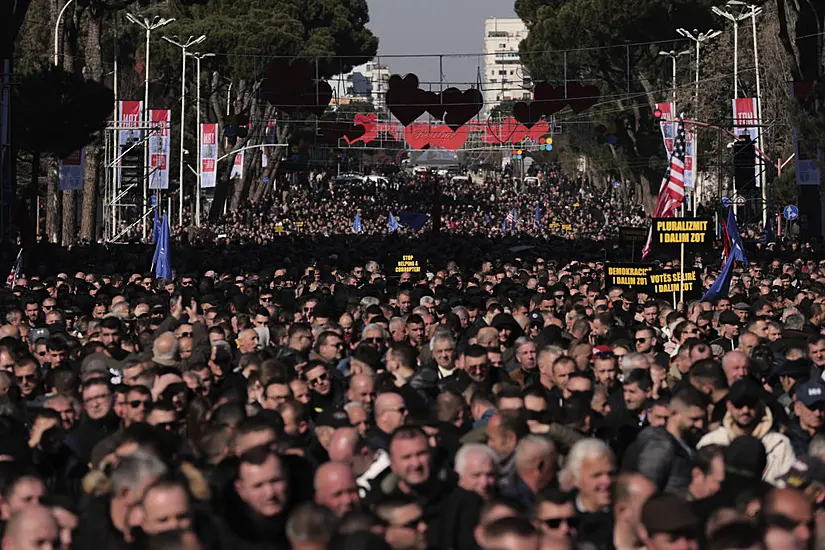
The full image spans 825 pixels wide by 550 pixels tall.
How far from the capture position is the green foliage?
123 feet

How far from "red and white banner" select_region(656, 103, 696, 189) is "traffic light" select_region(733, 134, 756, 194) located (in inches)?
54.1

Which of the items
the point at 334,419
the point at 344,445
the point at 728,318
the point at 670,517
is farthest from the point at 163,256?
the point at 670,517

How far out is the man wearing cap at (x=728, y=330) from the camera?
1501 cm

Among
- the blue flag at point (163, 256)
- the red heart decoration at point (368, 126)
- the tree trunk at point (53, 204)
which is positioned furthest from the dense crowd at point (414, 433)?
the red heart decoration at point (368, 126)

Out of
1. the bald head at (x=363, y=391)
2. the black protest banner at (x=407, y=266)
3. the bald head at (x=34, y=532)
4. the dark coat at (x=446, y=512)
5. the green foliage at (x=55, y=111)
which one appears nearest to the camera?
the bald head at (x=34, y=532)

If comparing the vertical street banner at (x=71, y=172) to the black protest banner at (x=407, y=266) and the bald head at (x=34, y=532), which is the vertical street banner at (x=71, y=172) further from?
the bald head at (x=34, y=532)

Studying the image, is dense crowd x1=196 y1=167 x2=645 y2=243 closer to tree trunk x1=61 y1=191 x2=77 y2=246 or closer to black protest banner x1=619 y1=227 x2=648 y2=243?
tree trunk x1=61 y1=191 x2=77 y2=246

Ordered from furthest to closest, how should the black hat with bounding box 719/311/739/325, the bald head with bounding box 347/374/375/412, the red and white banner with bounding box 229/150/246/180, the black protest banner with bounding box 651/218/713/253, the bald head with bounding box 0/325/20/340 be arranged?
the red and white banner with bounding box 229/150/246/180 < the black protest banner with bounding box 651/218/713/253 < the black hat with bounding box 719/311/739/325 < the bald head with bounding box 0/325/20/340 < the bald head with bounding box 347/374/375/412

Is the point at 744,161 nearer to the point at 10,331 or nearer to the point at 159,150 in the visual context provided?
the point at 159,150

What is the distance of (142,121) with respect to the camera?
163ft

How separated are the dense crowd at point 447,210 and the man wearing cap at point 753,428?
131 feet

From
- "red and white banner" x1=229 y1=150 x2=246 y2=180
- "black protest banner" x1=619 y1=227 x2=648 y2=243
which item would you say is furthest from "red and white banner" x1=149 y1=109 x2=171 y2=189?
"black protest banner" x1=619 y1=227 x2=648 y2=243

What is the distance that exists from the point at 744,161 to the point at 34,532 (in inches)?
1912

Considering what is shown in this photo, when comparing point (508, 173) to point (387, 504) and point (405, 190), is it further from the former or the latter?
point (387, 504)
